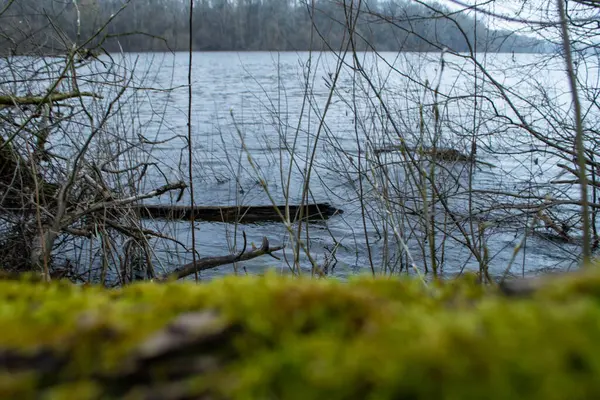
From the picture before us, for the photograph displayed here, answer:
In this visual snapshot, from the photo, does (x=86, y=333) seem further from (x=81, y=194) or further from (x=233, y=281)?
(x=81, y=194)

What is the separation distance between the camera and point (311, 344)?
0.73 metres

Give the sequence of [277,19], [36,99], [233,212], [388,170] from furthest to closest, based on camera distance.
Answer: [233,212]
[388,170]
[277,19]
[36,99]

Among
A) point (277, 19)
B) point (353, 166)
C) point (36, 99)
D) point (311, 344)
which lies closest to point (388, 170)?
point (353, 166)

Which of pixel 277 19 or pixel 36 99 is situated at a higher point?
pixel 277 19

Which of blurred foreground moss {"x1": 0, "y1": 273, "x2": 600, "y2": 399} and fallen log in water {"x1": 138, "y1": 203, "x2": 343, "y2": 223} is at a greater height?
blurred foreground moss {"x1": 0, "y1": 273, "x2": 600, "y2": 399}

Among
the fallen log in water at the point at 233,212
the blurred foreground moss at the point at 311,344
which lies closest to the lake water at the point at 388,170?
the fallen log in water at the point at 233,212

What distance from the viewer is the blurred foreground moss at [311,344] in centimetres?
65

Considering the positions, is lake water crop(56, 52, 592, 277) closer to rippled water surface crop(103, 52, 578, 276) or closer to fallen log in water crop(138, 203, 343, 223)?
rippled water surface crop(103, 52, 578, 276)

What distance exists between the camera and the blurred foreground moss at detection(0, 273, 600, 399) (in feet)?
2.13

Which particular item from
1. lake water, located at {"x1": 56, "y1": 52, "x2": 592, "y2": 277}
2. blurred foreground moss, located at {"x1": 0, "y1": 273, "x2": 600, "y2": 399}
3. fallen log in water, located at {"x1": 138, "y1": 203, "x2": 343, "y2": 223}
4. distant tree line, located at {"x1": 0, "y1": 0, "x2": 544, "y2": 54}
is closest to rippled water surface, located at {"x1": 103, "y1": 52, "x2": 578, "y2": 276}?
lake water, located at {"x1": 56, "y1": 52, "x2": 592, "y2": 277}

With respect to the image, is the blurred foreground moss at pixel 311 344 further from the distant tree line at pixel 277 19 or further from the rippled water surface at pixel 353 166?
the distant tree line at pixel 277 19

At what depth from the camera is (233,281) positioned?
1.04 metres

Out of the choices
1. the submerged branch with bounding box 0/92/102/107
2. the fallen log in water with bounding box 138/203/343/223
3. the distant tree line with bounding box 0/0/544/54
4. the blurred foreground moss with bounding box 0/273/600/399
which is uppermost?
the distant tree line with bounding box 0/0/544/54

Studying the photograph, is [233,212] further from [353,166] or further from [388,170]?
[353,166]
